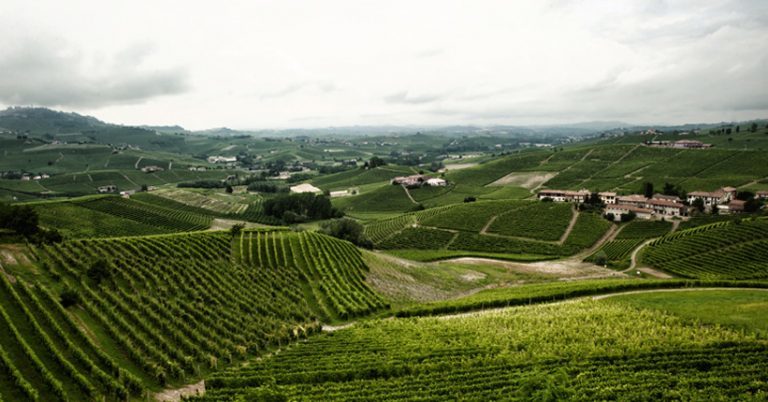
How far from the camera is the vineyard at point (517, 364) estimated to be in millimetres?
24641

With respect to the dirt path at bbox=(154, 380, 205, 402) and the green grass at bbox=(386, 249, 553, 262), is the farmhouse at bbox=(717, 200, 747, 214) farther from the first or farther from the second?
the dirt path at bbox=(154, 380, 205, 402)

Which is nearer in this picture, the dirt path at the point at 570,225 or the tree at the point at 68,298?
the tree at the point at 68,298

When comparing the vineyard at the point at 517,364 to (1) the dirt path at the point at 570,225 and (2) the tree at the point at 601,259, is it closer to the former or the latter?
(2) the tree at the point at 601,259

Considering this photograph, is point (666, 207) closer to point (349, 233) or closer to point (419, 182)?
point (349, 233)

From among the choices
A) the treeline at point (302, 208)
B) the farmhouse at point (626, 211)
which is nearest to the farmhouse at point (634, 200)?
the farmhouse at point (626, 211)

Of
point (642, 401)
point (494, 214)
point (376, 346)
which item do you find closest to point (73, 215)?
point (376, 346)

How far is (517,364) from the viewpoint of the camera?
1136 inches

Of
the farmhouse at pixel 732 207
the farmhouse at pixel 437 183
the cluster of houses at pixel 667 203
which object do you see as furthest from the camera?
the farmhouse at pixel 437 183

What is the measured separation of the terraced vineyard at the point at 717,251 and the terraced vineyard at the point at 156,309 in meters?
55.7

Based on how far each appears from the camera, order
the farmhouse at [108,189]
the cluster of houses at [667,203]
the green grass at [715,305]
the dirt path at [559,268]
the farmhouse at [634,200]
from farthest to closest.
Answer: the farmhouse at [108,189]
the farmhouse at [634,200]
the cluster of houses at [667,203]
the dirt path at [559,268]
the green grass at [715,305]

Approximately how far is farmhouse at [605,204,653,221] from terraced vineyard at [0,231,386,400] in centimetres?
8228

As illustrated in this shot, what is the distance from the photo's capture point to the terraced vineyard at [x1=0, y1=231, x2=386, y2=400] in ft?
78.8

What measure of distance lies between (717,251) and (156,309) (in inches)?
3467

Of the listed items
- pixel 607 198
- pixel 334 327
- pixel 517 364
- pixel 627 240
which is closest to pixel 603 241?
pixel 627 240
